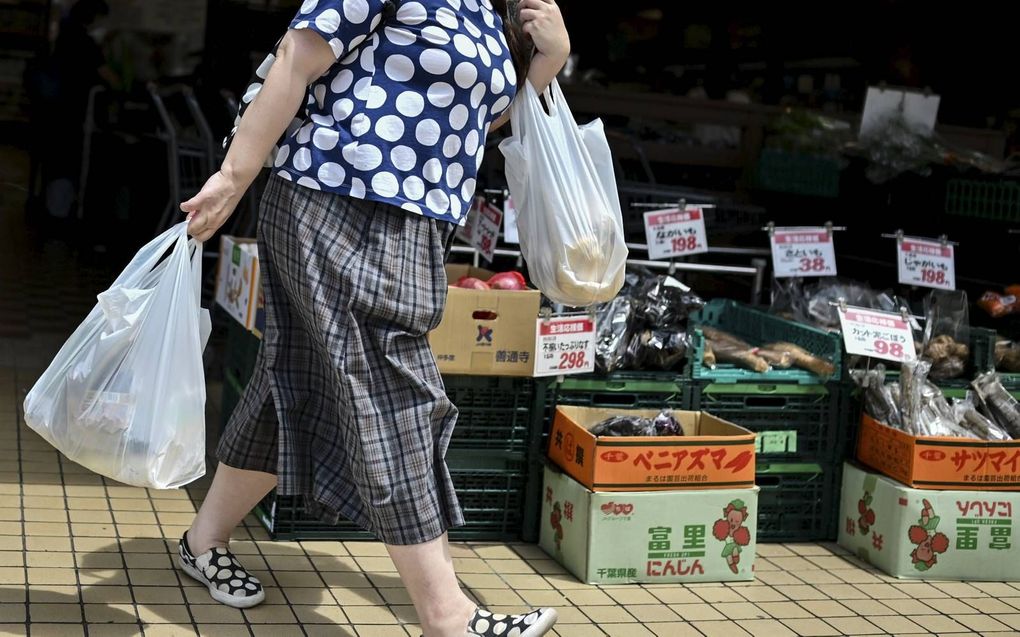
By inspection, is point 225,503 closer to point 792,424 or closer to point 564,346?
point 564,346

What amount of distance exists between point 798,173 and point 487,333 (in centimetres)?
313

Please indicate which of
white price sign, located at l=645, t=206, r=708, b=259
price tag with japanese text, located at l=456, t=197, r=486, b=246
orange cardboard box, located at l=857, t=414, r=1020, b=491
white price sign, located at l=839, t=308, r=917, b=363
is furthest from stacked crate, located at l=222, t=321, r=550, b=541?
orange cardboard box, located at l=857, t=414, r=1020, b=491

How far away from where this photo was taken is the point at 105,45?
506 inches

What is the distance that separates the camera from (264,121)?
2.94 meters

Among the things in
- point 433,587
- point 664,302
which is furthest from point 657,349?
point 433,587

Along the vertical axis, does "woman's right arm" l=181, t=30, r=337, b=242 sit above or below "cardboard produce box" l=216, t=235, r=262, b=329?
above

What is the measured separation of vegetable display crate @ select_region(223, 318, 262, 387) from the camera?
13.7 feet

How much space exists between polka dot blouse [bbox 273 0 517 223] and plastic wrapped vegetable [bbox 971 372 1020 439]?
7.96 ft

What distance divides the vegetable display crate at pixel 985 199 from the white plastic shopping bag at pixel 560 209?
276 cm

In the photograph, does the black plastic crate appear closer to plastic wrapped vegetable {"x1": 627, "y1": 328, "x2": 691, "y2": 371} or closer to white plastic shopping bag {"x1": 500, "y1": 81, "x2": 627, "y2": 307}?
plastic wrapped vegetable {"x1": 627, "y1": 328, "x2": 691, "y2": 371}

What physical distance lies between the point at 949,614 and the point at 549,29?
2148 mm

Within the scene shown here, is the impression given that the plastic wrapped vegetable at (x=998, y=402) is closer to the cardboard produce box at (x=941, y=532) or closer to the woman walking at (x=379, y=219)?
the cardboard produce box at (x=941, y=532)

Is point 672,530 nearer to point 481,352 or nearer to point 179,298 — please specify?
point 481,352

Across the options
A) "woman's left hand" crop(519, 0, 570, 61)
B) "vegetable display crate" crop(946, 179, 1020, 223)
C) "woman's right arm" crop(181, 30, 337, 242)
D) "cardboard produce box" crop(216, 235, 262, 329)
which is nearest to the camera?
"woman's right arm" crop(181, 30, 337, 242)
